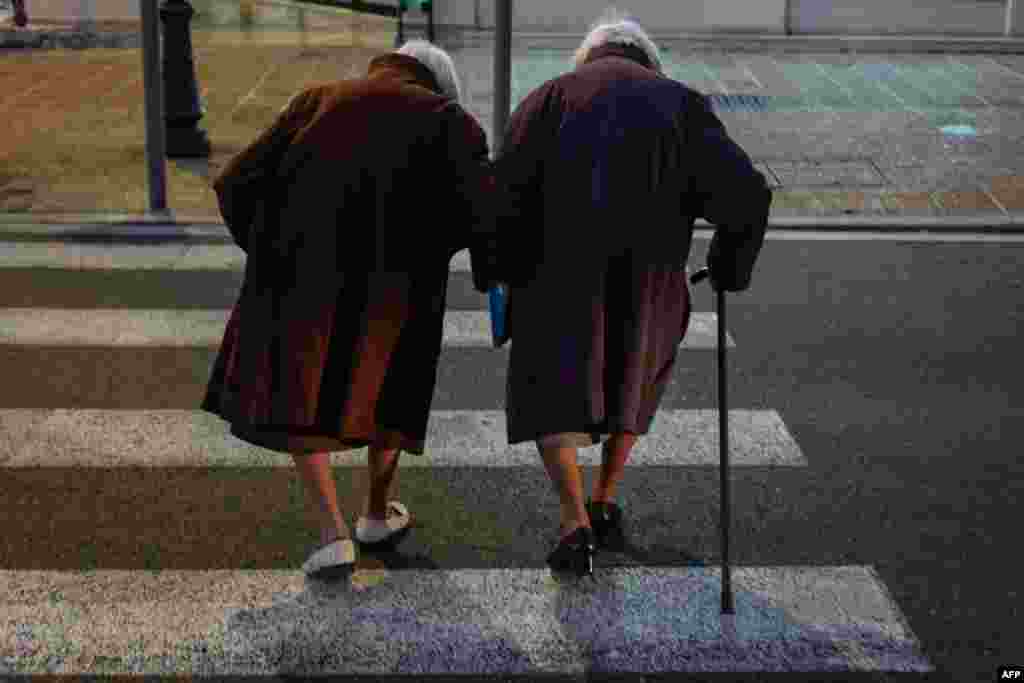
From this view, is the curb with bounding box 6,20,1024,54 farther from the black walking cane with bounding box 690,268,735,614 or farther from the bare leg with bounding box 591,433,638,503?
the black walking cane with bounding box 690,268,735,614

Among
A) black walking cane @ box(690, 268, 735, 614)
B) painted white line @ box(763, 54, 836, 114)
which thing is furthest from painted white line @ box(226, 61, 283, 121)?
black walking cane @ box(690, 268, 735, 614)

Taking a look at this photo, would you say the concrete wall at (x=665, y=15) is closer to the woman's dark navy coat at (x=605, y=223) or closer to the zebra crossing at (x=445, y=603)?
the zebra crossing at (x=445, y=603)

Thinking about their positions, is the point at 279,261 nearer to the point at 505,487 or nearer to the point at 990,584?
the point at 505,487

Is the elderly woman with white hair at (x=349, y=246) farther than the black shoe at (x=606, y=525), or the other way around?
the black shoe at (x=606, y=525)

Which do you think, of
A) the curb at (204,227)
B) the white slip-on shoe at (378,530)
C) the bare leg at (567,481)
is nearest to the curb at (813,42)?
the curb at (204,227)

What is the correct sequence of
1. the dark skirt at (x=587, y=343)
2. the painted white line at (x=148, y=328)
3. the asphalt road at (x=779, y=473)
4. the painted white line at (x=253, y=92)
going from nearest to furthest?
the dark skirt at (x=587, y=343), the asphalt road at (x=779, y=473), the painted white line at (x=148, y=328), the painted white line at (x=253, y=92)

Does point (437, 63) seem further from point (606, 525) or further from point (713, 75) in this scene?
point (713, 75)

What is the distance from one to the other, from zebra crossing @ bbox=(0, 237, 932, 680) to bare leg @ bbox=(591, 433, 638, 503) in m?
0.25

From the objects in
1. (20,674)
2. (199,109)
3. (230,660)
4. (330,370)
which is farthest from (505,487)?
(199,109)

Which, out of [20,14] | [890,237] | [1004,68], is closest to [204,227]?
[890,237]

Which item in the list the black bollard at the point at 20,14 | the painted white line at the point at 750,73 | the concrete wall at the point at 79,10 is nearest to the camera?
the painted white line at the point at 750,73

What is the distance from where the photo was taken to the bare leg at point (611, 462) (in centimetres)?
532

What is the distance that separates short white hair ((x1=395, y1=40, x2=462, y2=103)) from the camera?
4992 mm

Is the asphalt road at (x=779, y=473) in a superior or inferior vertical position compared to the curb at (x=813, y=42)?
inferior
